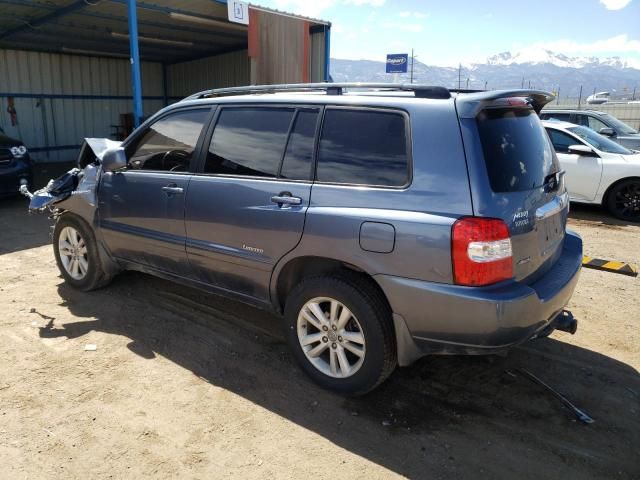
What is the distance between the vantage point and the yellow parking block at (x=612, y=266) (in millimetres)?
5624

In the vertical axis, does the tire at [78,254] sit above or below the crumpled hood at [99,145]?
below

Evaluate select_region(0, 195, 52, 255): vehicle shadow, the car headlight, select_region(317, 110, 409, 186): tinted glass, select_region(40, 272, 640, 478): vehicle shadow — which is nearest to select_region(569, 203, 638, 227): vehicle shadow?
select_region(40, 272, 640, 478): vehicle shadow

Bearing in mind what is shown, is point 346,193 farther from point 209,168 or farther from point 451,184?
point 209,168

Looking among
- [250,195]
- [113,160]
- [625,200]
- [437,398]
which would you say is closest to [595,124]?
[625,200]

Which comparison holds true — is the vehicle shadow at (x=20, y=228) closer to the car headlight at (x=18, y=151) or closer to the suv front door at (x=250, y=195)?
the car headlight at (x=18, y=151)

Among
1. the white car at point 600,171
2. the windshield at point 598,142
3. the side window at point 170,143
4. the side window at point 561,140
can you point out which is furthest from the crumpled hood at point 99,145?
the windshield at point 598,142

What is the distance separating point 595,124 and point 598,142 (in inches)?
124

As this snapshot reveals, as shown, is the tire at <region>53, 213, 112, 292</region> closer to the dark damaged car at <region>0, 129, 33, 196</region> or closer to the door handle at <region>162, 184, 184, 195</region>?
the door handle at <region>162, 184, 184, 195</region>

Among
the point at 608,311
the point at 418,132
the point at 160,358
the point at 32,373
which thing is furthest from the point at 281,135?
the point at 608,311

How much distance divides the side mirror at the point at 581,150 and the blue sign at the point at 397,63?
12448 mm

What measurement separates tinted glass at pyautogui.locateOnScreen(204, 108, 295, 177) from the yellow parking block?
13.9 feet

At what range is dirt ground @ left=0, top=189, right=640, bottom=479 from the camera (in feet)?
8.62

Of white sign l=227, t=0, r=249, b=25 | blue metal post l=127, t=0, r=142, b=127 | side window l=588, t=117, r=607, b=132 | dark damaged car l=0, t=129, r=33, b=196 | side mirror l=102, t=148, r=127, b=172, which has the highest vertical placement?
white sign l=227, t=0, r=249, b=25

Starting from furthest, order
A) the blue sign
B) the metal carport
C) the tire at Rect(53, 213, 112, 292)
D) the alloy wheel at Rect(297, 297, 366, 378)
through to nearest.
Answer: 1. the blue sign
2. the metal carport
3. the tire at Rect(53, 213, 112, 292)
4. the alloy wheel at Rect(297, 297, 366, 378)
